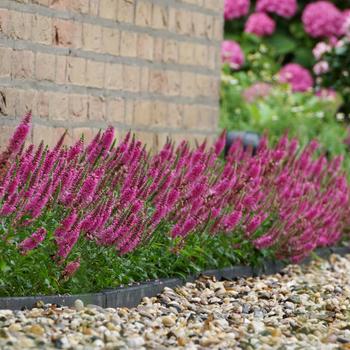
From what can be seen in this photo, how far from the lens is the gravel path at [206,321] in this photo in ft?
14.2

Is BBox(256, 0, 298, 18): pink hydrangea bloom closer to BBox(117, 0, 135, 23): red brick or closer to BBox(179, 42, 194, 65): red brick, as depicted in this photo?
BBox(179, 42, 194, 65): red brick

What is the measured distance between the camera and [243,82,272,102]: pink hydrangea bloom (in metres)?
12.2

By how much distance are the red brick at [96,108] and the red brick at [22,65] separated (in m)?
0.65

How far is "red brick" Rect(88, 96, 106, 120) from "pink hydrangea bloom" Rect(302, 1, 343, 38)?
25.7 ft

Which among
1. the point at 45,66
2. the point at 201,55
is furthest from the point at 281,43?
the point at 45,66

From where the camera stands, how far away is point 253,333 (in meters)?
4.83

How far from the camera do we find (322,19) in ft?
47.5

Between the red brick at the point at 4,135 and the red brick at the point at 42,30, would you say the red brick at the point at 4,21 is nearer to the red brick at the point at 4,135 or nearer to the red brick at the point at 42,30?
the red brick at the point at 42,30

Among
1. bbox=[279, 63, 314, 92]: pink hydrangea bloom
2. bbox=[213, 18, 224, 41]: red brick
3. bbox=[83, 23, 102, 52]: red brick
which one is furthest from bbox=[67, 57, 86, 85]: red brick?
bbox=[279, 63, 314, 92]: pink hydrangea bloom

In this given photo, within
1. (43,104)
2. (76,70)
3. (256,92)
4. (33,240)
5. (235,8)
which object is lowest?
(33,240)

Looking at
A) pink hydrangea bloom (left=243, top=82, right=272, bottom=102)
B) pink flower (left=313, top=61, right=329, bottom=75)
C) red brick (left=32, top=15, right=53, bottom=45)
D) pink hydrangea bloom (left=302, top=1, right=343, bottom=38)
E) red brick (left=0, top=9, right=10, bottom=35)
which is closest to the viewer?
red brick (left=0, top=9, right=10, bottom=35)

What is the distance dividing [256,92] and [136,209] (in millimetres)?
7264

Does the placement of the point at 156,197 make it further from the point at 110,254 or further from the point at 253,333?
the point at 253,333

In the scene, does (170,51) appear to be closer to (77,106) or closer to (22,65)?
(77,106)
